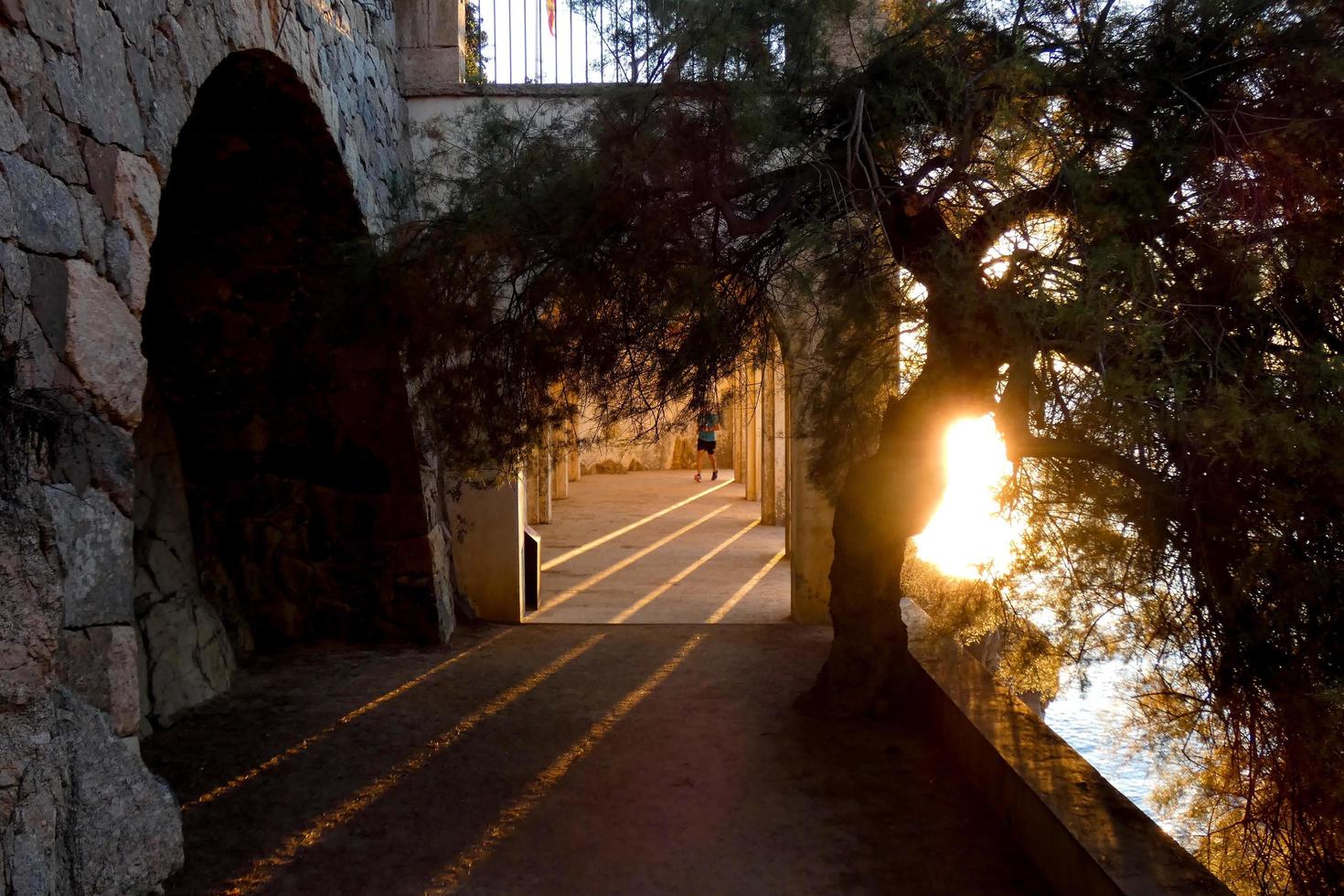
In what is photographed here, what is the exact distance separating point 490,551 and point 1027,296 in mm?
5320

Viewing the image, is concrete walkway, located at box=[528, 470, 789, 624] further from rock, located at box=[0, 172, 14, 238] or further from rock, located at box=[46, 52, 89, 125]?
rock, located at box=[0, 172, 14, 238]

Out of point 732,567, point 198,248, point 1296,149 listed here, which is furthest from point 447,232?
point 732,567

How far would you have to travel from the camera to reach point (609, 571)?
10.6 meters

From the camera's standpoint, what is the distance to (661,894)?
3.68 meters

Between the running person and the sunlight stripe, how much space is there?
54.1 inches

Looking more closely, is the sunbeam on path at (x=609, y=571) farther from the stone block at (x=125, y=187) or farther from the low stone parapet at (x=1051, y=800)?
the stone block at (x=125, y=187)

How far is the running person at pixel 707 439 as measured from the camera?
5176mm

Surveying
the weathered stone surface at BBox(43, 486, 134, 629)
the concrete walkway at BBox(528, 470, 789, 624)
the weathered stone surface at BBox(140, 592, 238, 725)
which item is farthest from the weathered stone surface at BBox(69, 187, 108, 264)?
the concrete walkway at BBox(528, 470, 789, 624)

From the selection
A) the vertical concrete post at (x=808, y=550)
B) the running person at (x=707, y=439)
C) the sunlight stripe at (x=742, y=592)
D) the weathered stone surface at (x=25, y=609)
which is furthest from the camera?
the sunlight stripe at (x=742, y=592)

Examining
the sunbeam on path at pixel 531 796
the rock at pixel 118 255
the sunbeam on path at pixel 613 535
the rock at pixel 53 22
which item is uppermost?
the rock at pixel 53 22

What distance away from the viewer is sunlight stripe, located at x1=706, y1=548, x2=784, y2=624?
8.44m

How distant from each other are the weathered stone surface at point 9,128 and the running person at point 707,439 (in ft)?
9.75

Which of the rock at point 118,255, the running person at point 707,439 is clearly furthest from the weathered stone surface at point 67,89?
the running person at point 707,439

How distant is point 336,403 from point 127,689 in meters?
3.62
